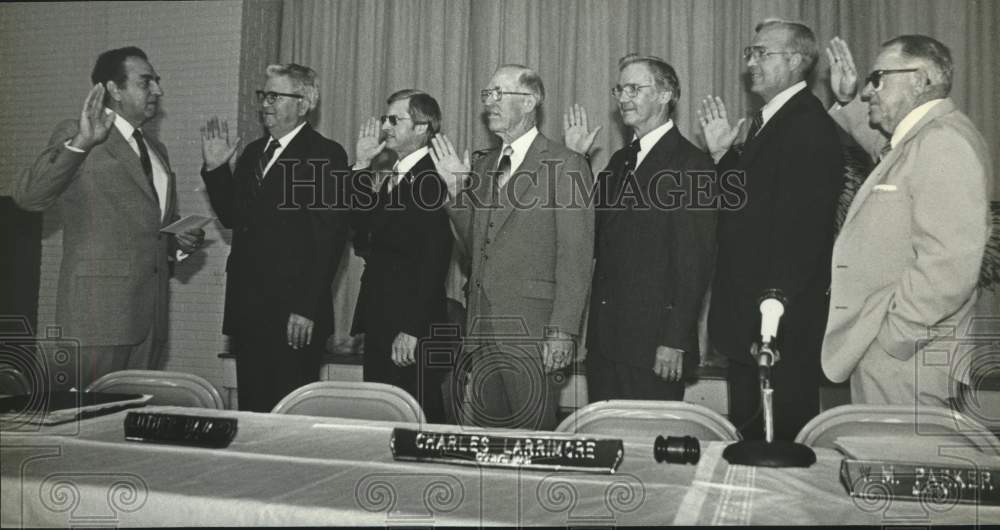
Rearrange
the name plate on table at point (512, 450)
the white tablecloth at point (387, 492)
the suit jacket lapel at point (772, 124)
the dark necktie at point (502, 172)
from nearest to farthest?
the white tablecloth at point (387, 492)
the name plate on table at point (512, 450)
the suit jacket lapel at point (772, 124)
the dark necktie at point (502, 172)

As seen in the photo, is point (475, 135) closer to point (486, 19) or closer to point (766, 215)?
point (486, 19)

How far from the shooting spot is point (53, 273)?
5430mm

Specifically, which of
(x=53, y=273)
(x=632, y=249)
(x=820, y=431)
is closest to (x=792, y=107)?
(x=632, y=249)

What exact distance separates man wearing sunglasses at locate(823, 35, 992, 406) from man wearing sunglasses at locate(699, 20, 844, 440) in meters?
0.23

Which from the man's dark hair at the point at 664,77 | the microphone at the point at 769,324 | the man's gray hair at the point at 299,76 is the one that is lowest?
the microphone at the point at 769,324

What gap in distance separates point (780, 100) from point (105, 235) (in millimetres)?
3510

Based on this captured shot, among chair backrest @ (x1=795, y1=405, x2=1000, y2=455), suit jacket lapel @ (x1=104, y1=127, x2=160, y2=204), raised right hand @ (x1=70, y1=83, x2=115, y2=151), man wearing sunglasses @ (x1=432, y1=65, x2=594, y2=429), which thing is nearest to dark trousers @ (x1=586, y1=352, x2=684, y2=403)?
man wearing sunglasses @ (x1=432, y1=65, x2=594, y2=429)

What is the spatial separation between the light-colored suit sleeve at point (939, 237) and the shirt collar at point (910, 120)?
12 centimetres

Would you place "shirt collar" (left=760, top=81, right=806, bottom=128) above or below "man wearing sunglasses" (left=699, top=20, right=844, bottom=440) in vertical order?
above

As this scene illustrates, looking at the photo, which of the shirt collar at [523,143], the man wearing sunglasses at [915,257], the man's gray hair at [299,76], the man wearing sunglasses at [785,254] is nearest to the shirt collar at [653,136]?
the man wearing sunglasses at [785,254]

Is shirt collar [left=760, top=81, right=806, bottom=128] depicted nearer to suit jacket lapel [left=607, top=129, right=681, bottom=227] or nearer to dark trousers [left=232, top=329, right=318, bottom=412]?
suit jacket lapel [left=607, top=129, right=681, bottom=227]

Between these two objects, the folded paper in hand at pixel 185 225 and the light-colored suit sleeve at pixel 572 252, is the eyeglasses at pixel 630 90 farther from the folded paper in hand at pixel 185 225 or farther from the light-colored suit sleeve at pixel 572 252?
the folded paper in hand at pixel 185 225

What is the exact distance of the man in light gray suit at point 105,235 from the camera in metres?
4.31

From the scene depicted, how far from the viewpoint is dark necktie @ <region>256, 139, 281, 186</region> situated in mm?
4566
